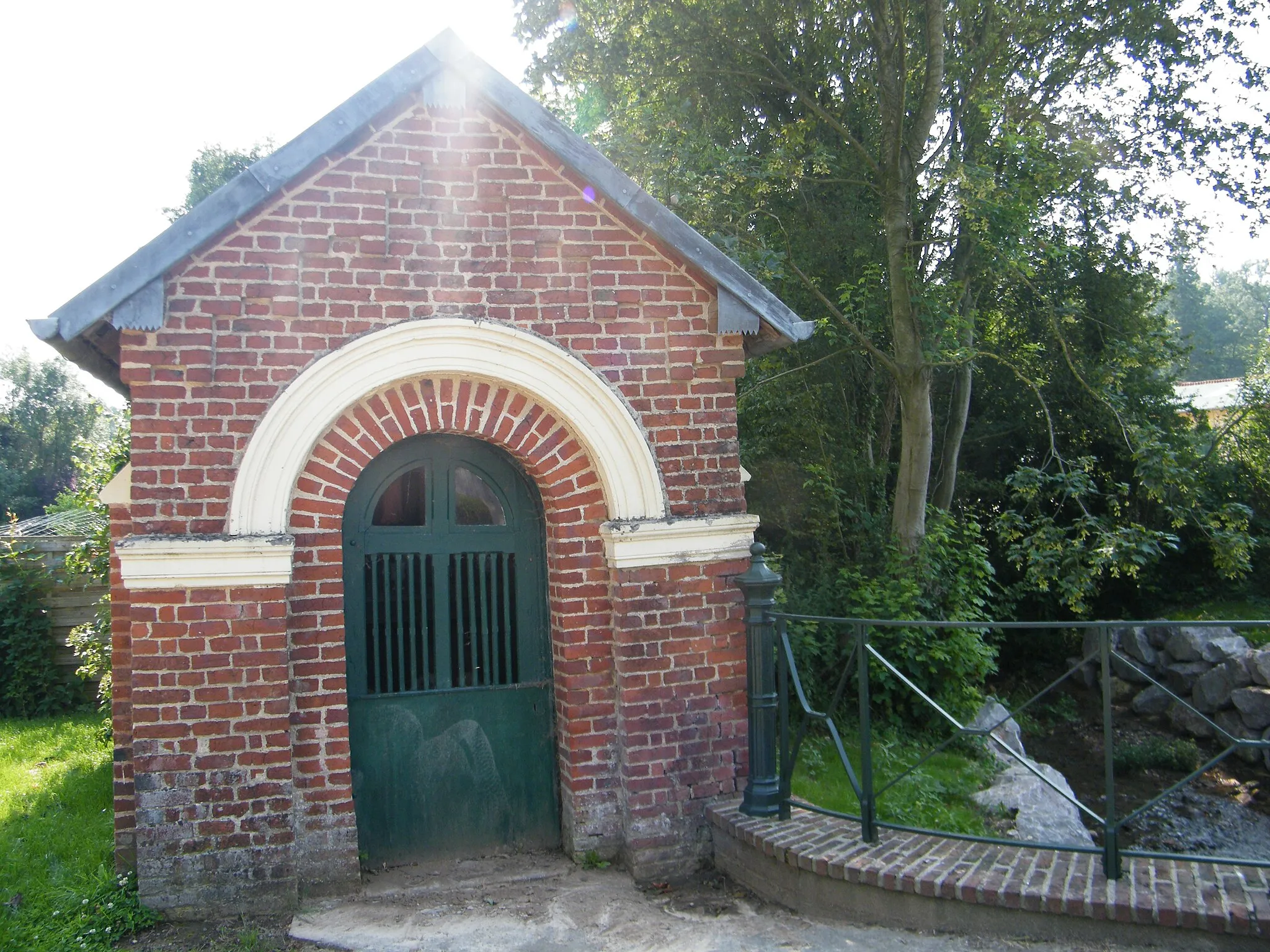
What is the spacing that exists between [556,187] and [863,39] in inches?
245

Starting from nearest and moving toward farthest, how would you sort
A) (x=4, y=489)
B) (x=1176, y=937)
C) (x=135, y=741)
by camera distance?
(x=1176, y=937) < (x=135, y=741) < (x=4, y=489)

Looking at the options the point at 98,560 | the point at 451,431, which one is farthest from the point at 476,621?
the point at 98,560

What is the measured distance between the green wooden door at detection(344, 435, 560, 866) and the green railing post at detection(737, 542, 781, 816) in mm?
1185

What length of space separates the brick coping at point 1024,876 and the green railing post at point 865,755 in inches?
3.0

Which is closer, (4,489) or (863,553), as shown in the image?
(863,553)

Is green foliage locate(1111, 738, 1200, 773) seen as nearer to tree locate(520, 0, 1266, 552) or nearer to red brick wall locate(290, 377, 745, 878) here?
tree locate(520, 0, 1266, 552)

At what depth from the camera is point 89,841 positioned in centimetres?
554

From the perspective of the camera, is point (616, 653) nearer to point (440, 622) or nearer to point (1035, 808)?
point (440, 622)

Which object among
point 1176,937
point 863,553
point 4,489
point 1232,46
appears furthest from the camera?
point 4,489

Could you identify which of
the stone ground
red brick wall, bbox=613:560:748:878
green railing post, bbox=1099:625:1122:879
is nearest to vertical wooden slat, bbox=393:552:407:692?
the stone ground

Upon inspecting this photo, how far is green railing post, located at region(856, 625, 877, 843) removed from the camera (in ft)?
14.9

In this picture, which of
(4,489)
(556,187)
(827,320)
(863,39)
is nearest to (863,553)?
(827,320)

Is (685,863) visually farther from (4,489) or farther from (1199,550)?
(4,489)

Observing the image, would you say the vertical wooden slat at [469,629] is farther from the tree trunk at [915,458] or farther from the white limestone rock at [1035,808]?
the tree trunk at [915,458]
